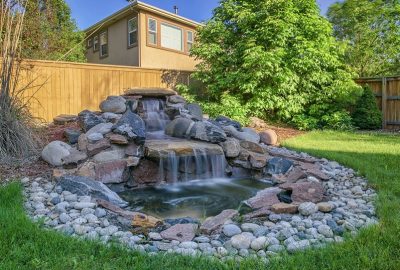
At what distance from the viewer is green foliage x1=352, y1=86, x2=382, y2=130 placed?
937 cm

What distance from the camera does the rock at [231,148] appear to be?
18.0ft

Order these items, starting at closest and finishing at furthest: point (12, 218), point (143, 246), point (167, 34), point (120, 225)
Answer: point (143, 246)
point (12, 218)
point (120, 225)
point (167, 34)

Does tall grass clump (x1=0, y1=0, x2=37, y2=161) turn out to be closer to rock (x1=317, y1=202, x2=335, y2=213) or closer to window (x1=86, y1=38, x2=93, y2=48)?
rock (x1=317, y1=202, x2=335, y2=213)

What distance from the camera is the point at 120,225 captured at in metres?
3.00

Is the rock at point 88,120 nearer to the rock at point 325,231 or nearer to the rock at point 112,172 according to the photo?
the rock at point 112,172

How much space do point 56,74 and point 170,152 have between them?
4637mm

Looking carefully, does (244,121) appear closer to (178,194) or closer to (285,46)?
(285,46)

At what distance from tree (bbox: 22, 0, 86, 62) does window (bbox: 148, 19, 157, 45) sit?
271 cm

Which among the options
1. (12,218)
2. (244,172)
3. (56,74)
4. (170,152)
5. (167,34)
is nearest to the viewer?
(12,218)

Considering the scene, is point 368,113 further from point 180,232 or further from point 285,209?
point 180,232

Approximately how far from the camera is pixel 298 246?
2.41m

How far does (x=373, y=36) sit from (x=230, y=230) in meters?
12.7

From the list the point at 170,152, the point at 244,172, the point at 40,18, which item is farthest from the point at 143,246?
the point at 40,18

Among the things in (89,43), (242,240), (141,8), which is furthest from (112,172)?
(89,43)
